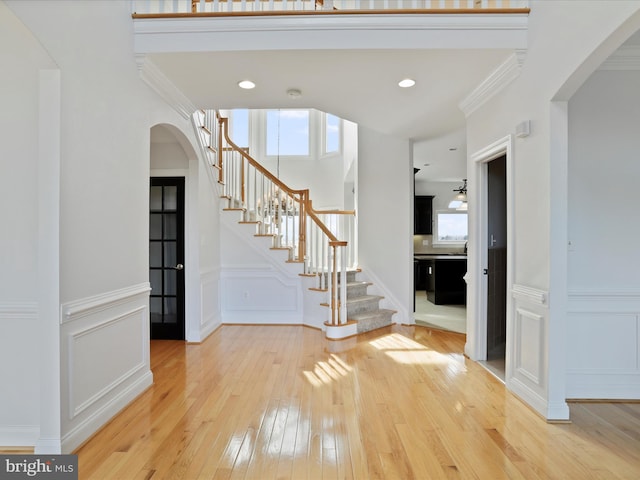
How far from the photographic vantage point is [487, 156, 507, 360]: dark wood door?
3.79 m

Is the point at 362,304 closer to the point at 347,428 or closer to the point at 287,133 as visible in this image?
the point at 347,428

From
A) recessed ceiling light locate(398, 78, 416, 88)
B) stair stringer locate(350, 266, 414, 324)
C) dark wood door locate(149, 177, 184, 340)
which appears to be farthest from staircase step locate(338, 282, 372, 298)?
recessed ceiling light locate(398, 78, 416, 88)

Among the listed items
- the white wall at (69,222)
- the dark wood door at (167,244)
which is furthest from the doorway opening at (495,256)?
the dark wood door at (167,244)

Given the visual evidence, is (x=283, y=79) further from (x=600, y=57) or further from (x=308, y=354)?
(x=308, y=354)

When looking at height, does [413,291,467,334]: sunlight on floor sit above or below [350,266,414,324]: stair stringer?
below

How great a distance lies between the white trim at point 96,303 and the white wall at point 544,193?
10.3ft

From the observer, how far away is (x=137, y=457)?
6.68 feet

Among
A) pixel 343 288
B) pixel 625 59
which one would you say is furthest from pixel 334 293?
pixel 625 59

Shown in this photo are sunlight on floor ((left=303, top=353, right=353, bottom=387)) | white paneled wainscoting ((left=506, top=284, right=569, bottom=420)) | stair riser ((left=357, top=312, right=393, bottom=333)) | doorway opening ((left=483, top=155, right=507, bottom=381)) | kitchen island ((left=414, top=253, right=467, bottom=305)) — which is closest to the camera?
white paneled wainscoting ((left=506, top=284, right=569, bottom=420))

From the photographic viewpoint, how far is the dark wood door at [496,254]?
379 cm

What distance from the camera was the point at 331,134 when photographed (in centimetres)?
842

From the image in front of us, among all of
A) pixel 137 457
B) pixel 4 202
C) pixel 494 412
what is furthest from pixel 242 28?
pixel 494 412

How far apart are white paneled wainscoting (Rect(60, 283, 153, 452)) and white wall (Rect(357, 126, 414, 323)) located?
354cm

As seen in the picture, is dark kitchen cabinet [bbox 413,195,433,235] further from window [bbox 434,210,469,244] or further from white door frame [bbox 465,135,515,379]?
white door frame [bbox 465,135,515,379]
